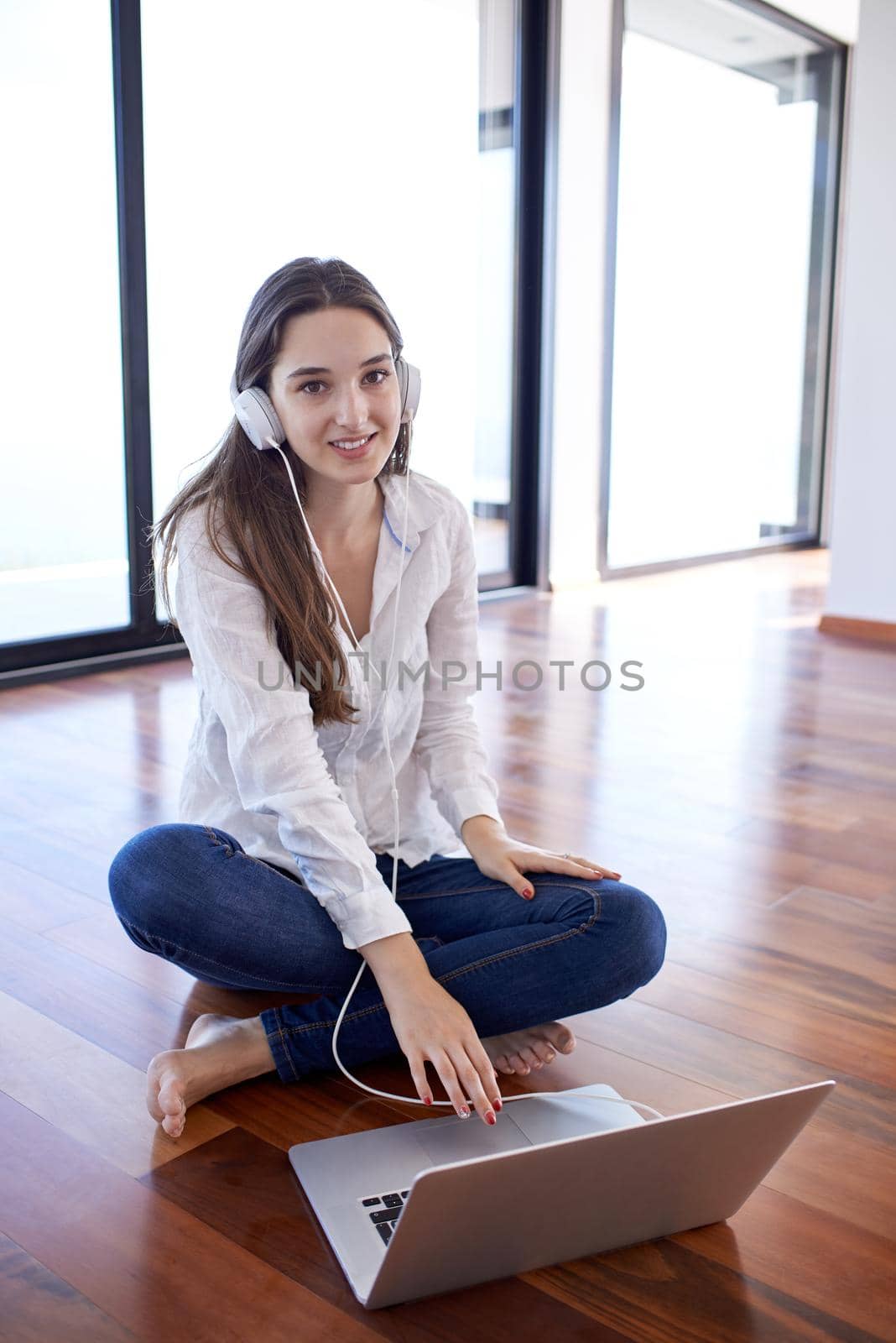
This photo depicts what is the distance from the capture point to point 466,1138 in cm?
129

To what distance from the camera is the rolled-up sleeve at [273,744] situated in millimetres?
1299

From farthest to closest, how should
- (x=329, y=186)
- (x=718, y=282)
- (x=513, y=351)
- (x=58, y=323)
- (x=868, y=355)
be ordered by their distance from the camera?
(x=718, y=282), (x=513, y=351), (x=868, y=355), (x=329, y=186), (x=58, y=323)

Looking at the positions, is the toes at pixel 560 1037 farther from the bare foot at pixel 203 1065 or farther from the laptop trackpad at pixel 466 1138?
the bare foot at pixel 203 1065

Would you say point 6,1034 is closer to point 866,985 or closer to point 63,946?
point 63,946

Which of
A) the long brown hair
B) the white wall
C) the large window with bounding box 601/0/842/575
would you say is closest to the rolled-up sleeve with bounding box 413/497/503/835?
the long brown hair

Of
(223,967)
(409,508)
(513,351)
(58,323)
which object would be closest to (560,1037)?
(223,967)

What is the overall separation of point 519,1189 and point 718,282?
496 centimetres

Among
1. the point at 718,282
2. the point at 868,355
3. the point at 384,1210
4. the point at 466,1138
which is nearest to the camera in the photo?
the point at 384,1210

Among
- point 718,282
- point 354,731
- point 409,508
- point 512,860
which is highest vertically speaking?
point 718,282

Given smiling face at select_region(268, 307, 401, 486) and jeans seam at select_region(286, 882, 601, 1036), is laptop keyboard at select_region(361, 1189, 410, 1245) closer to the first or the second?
jeans seam at select_region(286, 882, 601, 1036)

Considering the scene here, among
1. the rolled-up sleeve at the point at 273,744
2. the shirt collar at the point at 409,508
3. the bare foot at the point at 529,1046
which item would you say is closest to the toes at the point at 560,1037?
the bare foot at the point at 529,1046

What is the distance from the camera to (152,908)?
1329mm

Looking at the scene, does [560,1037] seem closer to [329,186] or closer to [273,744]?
[273,744]

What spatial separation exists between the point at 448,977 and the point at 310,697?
337mm
